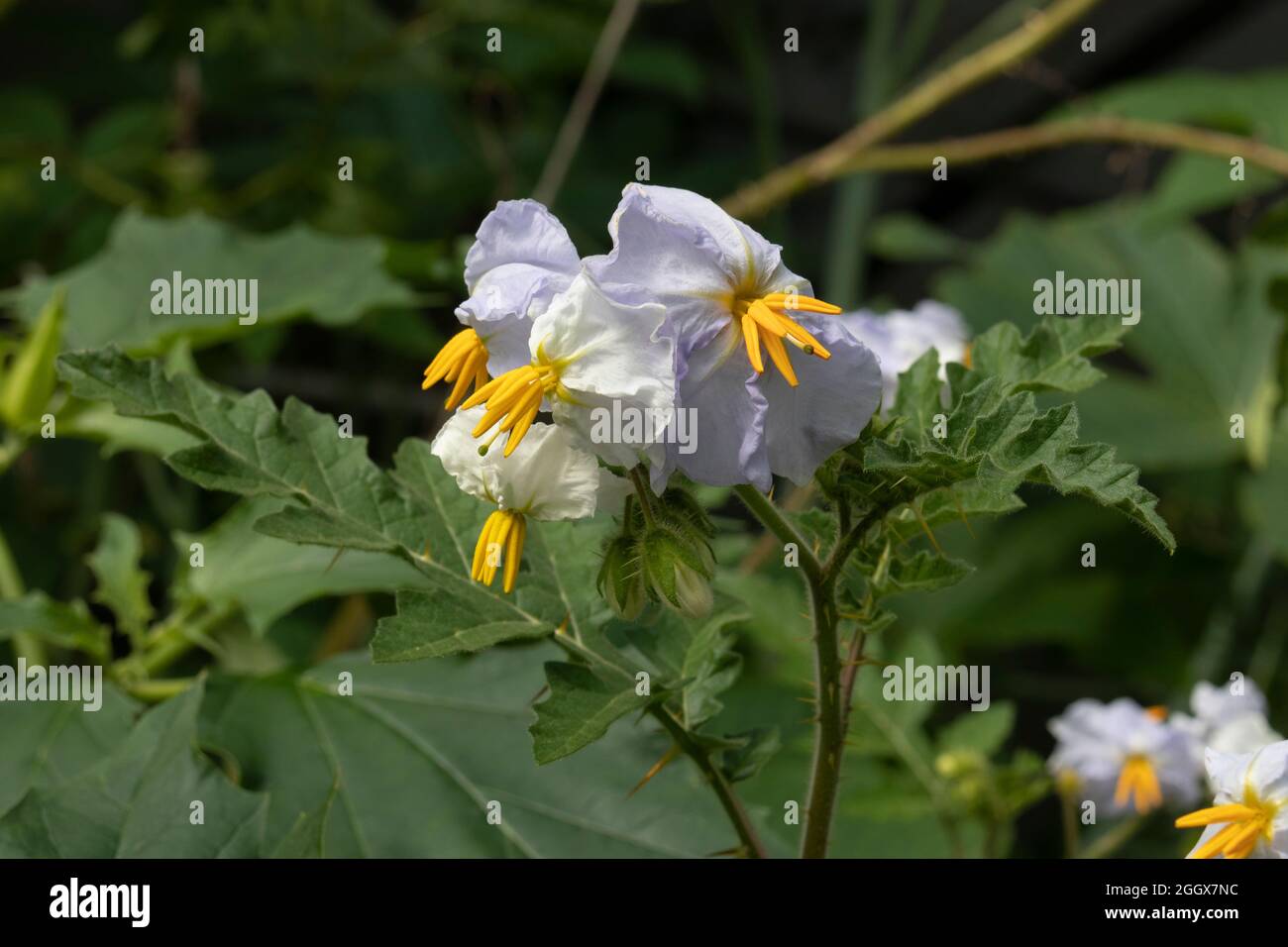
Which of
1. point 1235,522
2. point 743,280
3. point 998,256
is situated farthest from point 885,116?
point 743,280

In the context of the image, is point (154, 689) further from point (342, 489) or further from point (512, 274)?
point (512, 274)

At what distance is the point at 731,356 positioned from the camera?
585 millimetres

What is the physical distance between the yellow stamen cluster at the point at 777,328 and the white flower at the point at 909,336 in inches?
14.4

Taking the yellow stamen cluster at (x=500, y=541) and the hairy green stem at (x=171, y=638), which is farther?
the hairy green stem at (x=171, y=638)

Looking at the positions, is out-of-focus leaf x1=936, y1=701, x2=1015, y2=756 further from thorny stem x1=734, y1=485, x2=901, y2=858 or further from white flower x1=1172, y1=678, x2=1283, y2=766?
thorny stem x1=734, y1=485, x2=901, y2=858

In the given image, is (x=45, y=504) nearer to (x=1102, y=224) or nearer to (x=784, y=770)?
(x=784, y=770)

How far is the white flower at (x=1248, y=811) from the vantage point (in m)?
0.61

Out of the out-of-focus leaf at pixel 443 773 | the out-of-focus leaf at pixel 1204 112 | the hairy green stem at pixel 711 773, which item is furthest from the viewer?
the out-of-focus leaf at pixel 1204 112

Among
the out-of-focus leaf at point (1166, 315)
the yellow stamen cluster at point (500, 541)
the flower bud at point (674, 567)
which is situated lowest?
the flower bud at point (674, 567)

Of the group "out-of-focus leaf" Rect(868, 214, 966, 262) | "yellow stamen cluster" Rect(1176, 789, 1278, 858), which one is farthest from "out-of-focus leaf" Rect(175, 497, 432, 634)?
"out-of-focus leaf" Rect(868, 214, 966, 262)

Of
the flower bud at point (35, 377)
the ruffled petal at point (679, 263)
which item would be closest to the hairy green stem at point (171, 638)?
the flower bud at point (35, 377)

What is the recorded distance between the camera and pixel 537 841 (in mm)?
914


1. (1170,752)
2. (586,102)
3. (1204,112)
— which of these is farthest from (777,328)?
(1204,112)

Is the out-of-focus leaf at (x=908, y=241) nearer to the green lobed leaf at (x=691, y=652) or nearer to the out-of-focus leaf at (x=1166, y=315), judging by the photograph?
the out-of-focus leaf at (x=1166, y=315)
